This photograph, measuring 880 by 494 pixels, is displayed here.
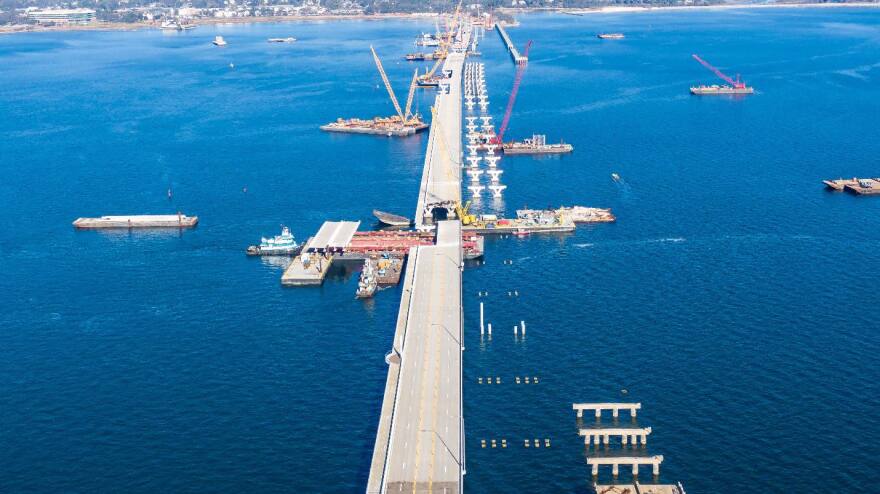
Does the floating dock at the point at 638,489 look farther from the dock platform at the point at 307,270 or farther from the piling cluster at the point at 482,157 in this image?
the piling cluster at the point at 482,157

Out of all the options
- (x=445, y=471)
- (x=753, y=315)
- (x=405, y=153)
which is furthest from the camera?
(x=405, y=153)

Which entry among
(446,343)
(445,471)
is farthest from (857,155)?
(445,471)

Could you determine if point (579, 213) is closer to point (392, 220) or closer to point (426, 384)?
point (392, 220)

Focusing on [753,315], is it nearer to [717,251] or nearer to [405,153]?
[717,251]

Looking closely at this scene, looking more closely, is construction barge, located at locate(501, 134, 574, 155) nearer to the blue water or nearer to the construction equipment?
the blue water

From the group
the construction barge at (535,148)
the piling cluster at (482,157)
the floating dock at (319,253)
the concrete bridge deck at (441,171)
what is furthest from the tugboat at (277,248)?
the construction barge at (535,148)

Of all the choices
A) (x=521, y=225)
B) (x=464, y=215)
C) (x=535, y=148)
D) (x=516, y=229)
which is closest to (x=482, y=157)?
(x=535, y=148)
